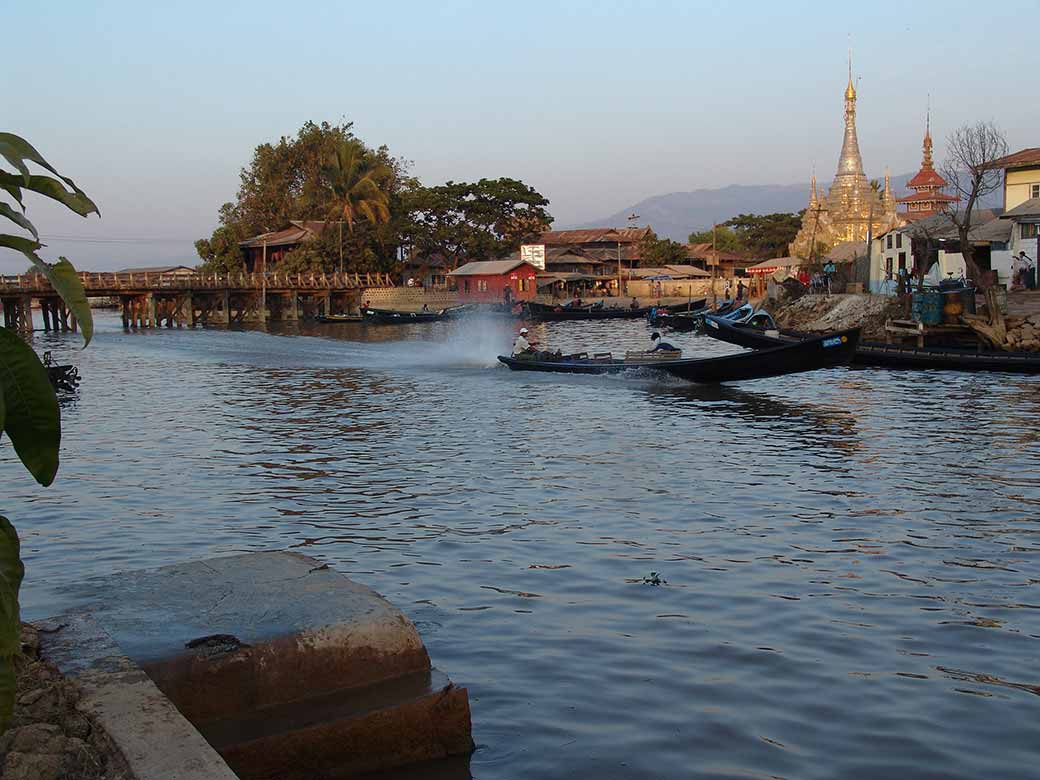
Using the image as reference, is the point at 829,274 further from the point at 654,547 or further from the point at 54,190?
the point at 54,190

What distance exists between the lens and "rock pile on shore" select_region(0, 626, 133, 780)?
360cm

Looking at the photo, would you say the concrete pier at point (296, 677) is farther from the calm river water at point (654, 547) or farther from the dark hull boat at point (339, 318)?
the dark hull boat at point (339, 318)

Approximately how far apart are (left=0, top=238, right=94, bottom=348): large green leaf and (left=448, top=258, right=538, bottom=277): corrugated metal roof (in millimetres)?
66411

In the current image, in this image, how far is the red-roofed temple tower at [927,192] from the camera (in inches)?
3268

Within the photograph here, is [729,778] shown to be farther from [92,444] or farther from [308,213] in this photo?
[308,213]

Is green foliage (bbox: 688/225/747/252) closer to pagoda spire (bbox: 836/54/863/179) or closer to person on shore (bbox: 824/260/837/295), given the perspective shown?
pagoda spire (bbox: 836/54/863/179)

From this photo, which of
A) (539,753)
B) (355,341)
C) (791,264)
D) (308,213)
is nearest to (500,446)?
(539,753)

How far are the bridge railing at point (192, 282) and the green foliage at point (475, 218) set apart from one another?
495cm

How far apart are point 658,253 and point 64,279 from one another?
84.4 meters

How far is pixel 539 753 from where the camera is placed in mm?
5781

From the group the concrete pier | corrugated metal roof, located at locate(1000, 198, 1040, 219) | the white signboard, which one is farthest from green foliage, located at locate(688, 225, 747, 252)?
the concrete pier

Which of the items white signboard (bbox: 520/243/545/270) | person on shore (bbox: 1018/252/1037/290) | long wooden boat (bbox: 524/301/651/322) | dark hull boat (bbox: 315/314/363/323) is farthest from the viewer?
white signboard (bbox: 520/243/545/270)

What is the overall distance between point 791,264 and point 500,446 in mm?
58709

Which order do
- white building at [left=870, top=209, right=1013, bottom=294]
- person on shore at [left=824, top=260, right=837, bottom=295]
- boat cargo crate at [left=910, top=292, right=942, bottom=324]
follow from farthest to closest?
person on shore at [left=824, top=260, right=837, bottom=295] < white building at [left=870, top=209, right=1013, bottom=294] < boat cargo crate at [left=910, top=292, right=942, bottom=324]
